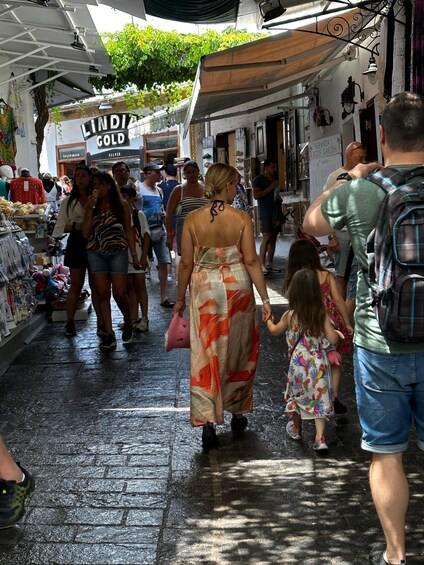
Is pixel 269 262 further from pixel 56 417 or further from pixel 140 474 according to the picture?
pixel 140 474

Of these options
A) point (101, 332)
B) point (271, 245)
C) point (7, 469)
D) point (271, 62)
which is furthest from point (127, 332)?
point (271, 245)

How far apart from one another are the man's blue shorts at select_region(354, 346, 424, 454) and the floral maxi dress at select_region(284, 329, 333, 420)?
1.94m

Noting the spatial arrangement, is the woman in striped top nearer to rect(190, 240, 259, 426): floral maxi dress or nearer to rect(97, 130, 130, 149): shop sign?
rect(190, 240, 259, 426): floral maxi dress

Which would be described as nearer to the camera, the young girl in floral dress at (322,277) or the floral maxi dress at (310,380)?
the floral maxi dress at (310,380)

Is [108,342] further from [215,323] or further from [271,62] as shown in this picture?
[271,62]

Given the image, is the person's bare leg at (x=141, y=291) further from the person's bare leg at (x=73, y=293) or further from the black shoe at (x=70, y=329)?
the black shoe at (x=70, y=329)

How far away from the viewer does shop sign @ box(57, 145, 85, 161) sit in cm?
3856

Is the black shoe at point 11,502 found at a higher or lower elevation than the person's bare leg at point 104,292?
lower

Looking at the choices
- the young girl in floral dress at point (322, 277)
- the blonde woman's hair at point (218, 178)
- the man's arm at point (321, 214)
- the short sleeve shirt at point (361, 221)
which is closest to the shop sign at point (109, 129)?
the blonde woman's hair at point (218, 178)

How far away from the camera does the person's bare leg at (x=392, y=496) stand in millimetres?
3549

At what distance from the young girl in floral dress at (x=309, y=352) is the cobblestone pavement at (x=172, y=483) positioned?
0.81ft

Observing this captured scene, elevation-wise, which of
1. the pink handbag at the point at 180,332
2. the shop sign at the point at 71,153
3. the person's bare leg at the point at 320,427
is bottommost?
the person's bare leg at the point at 320,427

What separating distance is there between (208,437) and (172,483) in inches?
28.2

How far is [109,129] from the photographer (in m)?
33.6
